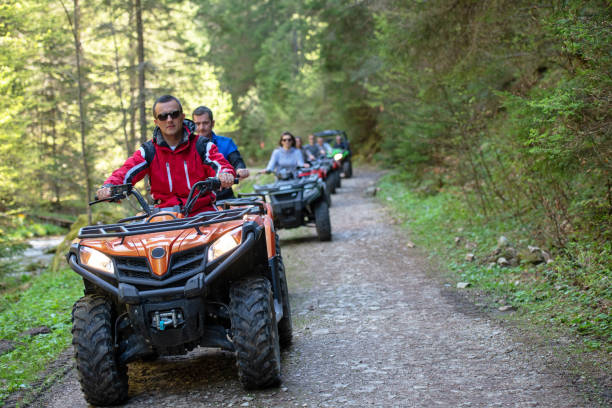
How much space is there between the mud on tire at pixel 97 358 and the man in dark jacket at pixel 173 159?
125 cm

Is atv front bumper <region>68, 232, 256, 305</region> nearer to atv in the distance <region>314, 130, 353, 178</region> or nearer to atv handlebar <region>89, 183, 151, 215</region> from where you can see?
atv handlebar <region>89, 183, 151, 215</region>

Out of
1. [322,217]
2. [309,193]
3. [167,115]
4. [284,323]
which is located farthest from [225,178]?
[322,217]

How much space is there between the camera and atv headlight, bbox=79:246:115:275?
4291 mm

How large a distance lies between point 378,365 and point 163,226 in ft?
6.78

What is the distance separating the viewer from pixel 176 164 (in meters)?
Result: 5.32

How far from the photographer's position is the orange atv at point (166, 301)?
165 inches

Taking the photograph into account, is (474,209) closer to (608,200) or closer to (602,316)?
(608,200)

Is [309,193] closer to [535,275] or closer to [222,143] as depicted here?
[222,143]

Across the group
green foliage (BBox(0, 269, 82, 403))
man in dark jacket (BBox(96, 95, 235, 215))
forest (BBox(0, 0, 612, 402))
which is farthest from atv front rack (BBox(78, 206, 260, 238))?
forest (BBox(0, 0, 612, 402))

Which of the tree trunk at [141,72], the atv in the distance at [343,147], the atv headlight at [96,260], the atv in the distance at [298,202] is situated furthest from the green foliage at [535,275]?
the atv in the distance at [343,147]

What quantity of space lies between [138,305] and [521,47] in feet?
26.1

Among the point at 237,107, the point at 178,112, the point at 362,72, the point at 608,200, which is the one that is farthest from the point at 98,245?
the point at 237,107

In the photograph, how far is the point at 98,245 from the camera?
14.4 feet

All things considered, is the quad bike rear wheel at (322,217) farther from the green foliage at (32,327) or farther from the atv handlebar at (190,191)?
the atv handlebar at (190,191)
